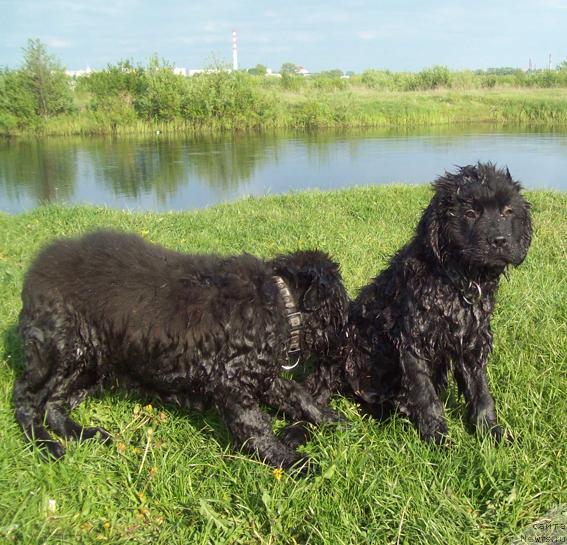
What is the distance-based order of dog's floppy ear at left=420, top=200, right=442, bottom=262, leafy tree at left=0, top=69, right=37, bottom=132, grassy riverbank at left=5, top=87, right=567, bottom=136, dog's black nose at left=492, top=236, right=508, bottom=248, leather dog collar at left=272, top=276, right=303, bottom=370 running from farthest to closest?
leafy tree at left=0, top=69, right=37, bottom=132
grassy riverbank at left=5, top=87, right=567, bottom=136
leather dog collar at left=272, top=276, right=303, bottom=370
dog's floppy ear at left=420, top=200, right=442, bottom=262
dog's black nose at left=492, top=236, right=508, bottom=248

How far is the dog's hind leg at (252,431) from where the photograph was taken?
3.28 meters

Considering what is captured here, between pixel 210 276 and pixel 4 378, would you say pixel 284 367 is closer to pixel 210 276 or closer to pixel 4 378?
pixel 210 276

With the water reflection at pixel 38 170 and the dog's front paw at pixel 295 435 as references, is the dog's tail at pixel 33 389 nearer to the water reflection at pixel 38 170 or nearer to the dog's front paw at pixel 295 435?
→ the dog's front paw at pixel 295 435

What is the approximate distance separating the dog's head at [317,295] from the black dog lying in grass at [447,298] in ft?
0.85

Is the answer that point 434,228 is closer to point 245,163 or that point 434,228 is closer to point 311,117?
point 245,163

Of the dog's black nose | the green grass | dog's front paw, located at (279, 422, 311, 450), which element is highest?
the dog's black nose

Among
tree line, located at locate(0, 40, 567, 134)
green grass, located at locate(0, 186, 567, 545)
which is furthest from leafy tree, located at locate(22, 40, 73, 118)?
green grass, located at locate(0, 186, 567, 545)

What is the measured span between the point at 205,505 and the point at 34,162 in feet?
76.9

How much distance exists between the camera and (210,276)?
11.5ft

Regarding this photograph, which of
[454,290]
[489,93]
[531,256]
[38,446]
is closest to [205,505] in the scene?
[38,446]

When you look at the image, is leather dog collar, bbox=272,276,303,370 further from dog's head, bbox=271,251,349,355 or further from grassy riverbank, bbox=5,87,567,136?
grassy riverbank, bbox=5,87,567,136

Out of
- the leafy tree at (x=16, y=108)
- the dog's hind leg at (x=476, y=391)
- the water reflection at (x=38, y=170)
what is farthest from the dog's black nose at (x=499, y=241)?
the leafy tree at (x=16, y=108)

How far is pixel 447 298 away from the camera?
3.26 metres

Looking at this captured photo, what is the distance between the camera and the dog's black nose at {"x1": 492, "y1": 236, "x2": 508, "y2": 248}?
9.80 feet
